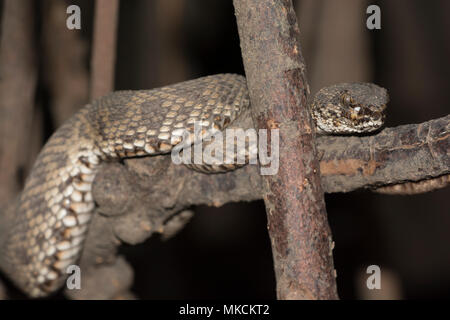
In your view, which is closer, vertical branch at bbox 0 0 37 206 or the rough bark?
the rough bark

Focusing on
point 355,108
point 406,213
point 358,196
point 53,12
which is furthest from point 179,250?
point 355,108

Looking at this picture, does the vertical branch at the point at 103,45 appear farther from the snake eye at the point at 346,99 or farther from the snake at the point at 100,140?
the snake eye at the point at 346,99

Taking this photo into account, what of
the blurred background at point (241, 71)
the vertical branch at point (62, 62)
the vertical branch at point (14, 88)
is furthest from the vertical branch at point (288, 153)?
the vertical branch at point (62, 62)

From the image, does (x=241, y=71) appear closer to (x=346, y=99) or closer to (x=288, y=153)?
(x=346, y=99)

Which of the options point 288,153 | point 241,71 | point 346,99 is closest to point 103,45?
point 346,99

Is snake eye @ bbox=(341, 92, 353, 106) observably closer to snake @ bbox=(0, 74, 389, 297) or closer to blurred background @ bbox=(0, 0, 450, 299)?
snake @ bbox=(0, 74, 389, 297)

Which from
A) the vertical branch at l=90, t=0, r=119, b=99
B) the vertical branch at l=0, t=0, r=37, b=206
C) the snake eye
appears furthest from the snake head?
the vertical branch at l=0, t=0, r=37, b=206
